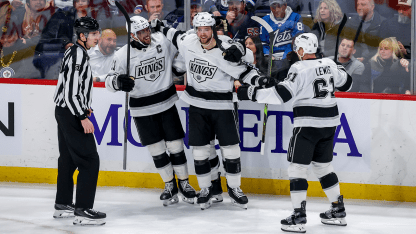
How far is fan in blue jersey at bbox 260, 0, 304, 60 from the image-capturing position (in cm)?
425

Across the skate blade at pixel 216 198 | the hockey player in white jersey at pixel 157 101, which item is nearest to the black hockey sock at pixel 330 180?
the skate blade at pixel 216 198

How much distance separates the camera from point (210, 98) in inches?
143

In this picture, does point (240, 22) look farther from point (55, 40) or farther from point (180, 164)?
point (55, 40)

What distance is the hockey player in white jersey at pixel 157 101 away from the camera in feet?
12.2

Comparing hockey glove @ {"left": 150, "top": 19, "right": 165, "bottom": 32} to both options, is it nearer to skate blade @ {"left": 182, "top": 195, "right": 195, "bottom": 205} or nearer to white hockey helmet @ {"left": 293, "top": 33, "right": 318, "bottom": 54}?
white hockey helmet @ {"left": 293, "top": 33, "right": 318, "bottom": 54}

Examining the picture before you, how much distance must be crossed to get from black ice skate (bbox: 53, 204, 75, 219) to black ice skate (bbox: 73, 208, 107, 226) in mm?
188

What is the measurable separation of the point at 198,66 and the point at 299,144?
2.96 ft

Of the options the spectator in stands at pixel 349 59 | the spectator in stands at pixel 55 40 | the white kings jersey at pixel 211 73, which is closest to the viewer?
the white kings jersey at pixel 211 73

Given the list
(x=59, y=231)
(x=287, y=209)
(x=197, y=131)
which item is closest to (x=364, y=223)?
(x=287, y=209)

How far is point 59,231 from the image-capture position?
3213 mm

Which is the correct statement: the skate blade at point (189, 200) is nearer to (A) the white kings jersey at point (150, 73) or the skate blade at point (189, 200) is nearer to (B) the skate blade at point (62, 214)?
(A) the white kings jersey at point (150, 73)

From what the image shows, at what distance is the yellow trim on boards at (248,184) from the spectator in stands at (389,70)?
76 centimetres

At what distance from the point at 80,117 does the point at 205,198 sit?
1067 millimetres

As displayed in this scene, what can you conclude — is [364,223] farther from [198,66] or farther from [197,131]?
[198,66]
